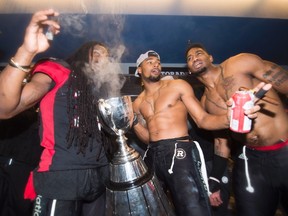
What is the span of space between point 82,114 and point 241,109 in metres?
1.08

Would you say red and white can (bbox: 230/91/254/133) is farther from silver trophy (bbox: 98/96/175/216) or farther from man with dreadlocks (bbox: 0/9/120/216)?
man with dreadlocks (bbox: 0/9/120/216)

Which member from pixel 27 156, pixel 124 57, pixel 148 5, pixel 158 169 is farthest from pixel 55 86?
pixel 124 57

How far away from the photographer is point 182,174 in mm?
2598

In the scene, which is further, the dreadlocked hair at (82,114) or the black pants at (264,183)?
the black pants at (264,183)

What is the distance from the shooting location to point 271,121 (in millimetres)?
2307

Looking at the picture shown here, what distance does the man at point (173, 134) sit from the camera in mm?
2492

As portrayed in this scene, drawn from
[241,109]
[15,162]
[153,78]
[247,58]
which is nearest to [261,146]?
[247,58]

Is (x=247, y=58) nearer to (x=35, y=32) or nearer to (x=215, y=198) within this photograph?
(x=215, y=198)

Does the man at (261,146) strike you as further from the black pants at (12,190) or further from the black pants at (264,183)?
the black pants at (12,190)

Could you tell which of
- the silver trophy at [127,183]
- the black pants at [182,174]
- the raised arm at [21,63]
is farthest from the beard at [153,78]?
the silver trophy at [127,183]

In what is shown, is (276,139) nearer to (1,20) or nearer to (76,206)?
(76,206)

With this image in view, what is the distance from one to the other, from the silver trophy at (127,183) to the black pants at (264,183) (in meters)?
1.59

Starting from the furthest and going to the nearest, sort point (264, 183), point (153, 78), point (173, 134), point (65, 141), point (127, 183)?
point (153, 78), point (173, 134), point (264, 183), point (65, 141), point (127, 183)

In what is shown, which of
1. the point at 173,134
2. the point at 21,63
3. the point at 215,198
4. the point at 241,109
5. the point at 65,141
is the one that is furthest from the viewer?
the point at 173,134
